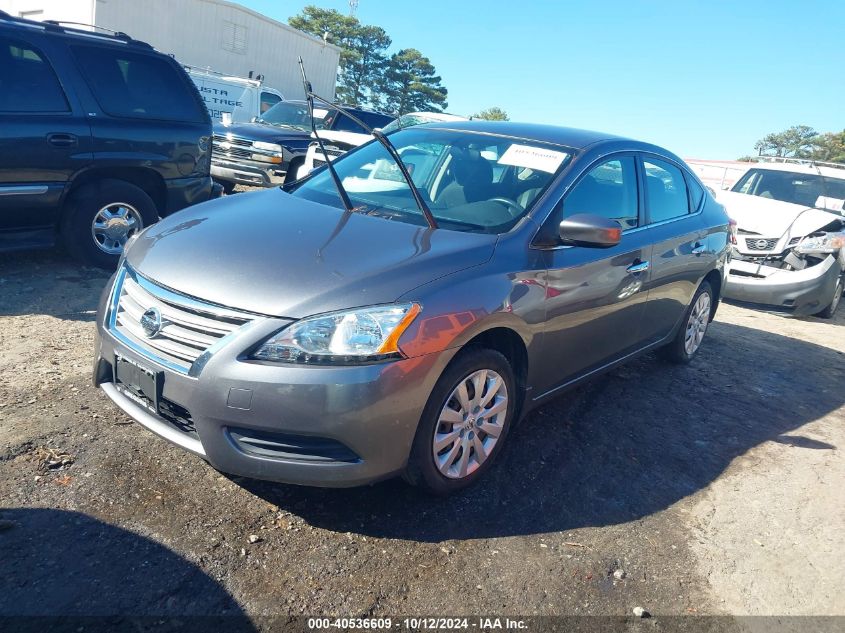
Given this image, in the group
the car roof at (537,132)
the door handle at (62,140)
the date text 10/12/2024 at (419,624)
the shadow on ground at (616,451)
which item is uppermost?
the car roof at (537,132)

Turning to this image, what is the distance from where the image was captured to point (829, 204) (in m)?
8.86

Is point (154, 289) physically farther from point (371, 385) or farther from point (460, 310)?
point (460, 310)

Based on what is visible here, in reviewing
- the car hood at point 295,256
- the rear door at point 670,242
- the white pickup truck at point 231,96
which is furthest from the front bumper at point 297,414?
the white pickup truck at point 231,96

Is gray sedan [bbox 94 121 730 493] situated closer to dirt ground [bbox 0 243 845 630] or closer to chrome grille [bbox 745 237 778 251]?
dirt ground [bbox 0 243 845 630]

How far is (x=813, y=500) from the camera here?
11.9 feet

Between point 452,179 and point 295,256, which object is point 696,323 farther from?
point 295,256

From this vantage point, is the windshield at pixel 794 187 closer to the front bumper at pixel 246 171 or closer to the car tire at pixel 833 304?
the car tire at pixel 833 304

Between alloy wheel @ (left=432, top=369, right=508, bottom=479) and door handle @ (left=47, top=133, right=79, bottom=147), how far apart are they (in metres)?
4.24

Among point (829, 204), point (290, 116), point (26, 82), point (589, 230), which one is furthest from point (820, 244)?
point (290, 116)

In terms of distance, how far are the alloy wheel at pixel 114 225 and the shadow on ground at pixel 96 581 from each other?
12.0 ft

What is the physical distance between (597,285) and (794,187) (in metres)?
7.44

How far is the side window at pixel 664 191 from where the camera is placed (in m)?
4.41

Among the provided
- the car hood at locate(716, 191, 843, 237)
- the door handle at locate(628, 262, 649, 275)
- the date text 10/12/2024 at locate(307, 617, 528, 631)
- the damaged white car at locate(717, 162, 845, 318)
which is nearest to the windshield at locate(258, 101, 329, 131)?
the car hood at locate(716, 191, 843, 237)

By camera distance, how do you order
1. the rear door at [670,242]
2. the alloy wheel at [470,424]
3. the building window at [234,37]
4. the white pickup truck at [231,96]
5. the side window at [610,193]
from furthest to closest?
the building window at [234,37]
the white pickup truck at [231,96]
the rear door at [670,242]
the side window at [610,193]
the alloy wheel at [470,424]
